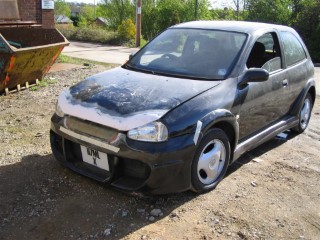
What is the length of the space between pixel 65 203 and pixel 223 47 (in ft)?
7.84

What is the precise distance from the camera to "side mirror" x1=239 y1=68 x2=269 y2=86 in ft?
13.6

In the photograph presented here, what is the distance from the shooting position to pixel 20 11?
9.91m

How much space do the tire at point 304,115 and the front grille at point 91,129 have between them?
11.1ft

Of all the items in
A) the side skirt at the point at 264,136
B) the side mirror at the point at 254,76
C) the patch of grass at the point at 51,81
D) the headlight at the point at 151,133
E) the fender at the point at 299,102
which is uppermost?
the side mirror at the point at 254,76

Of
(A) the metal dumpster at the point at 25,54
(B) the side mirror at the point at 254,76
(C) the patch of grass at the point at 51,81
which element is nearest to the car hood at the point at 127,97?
(B) the side mirror at the point at 254,76

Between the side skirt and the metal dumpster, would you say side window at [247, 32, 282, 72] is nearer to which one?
the side skirt

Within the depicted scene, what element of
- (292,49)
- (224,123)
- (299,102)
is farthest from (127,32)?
(224,123)

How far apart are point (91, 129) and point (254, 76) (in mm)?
1787

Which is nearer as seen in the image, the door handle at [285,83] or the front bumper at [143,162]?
the front bumper at [143,162]

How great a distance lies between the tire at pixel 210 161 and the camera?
3.64 meters

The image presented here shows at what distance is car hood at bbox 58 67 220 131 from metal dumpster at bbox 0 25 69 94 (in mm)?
3104

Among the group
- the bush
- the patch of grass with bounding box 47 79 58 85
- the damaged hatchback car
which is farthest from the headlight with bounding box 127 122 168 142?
the bush

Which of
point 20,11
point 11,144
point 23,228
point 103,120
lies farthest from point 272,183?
point 20,11

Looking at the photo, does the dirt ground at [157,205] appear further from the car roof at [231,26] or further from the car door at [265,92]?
the car roof at [231,26]
